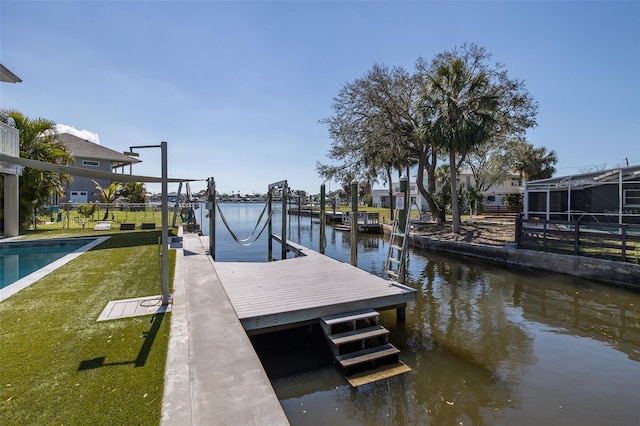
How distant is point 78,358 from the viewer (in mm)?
3227

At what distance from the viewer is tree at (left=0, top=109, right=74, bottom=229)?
13.4 metres

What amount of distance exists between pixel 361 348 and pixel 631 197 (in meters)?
16.5

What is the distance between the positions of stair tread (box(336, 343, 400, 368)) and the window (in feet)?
52.6

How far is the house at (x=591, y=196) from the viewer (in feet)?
43.0

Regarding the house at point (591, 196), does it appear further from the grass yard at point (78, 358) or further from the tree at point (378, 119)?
the grass yard at point (78, 358)

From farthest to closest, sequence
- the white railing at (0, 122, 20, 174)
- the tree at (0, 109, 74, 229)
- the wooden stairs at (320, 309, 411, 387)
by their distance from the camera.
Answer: the tree at (0, 109, 74, 229) → the white railing at (0, 122, 20, 174) → the wooden stairs at (320, 309, 411, 387)

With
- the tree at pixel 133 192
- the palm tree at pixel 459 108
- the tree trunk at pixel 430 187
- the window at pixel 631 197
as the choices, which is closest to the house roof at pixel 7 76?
the palm tree at pixel 459 108

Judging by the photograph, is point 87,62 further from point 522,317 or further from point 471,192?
point 471,192

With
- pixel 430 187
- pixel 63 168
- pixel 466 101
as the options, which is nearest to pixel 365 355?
pixel 63 168

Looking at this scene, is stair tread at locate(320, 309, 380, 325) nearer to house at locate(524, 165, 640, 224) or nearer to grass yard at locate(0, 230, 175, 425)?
grass yard at locate(0, 230, 175, 425)

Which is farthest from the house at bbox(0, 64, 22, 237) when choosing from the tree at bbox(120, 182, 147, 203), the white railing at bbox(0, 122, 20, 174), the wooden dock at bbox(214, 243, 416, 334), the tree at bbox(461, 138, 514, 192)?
the tree at bbox(461, 138, 514, 192)

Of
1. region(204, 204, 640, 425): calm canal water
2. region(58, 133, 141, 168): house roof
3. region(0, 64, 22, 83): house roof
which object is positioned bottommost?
region(204, 204, 640, 425): calm canal water

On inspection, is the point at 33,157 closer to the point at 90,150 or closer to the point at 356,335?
the point at 356,335

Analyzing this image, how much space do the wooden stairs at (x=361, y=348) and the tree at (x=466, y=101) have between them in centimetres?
1349
